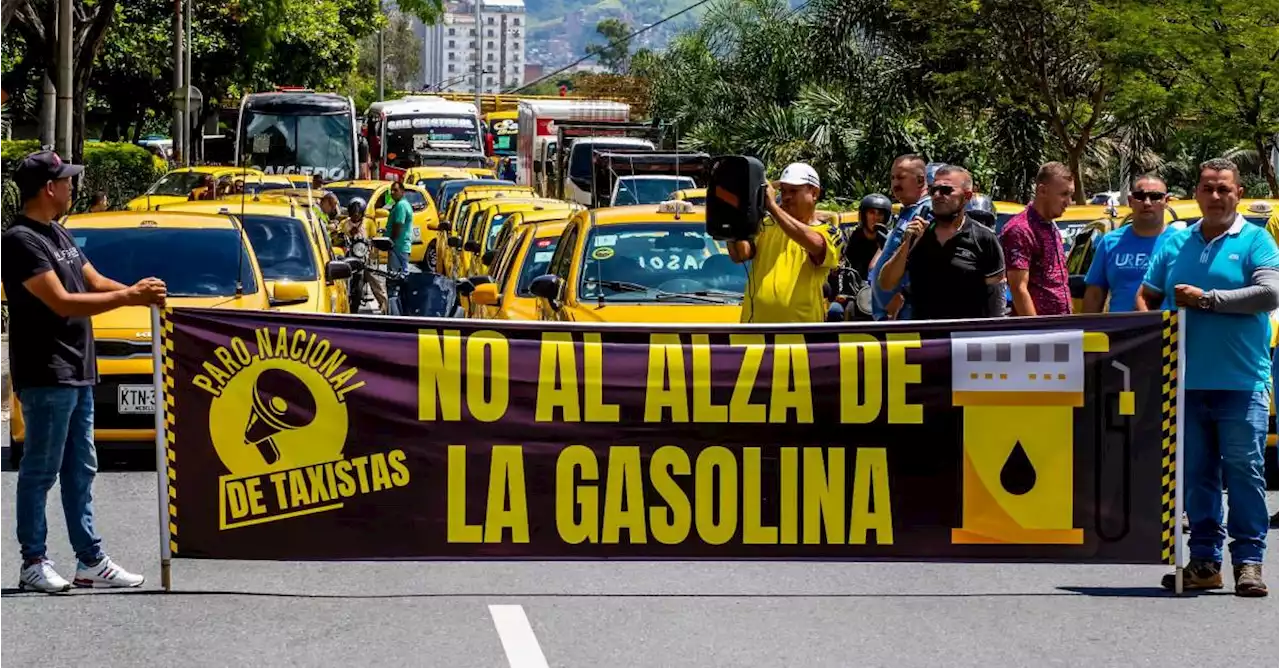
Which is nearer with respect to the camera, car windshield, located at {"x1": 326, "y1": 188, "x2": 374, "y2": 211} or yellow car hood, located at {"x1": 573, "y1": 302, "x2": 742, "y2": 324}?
yellow car hood, located at {"x1": 573, "y1": 302, "x2": 742, "y2": 324}

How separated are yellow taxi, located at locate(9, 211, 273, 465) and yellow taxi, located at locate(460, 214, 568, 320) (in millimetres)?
1979

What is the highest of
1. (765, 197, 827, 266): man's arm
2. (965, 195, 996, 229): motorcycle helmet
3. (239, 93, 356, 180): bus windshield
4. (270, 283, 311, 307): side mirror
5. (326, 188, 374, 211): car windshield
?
(239, 93, 356, 180): bus windshield

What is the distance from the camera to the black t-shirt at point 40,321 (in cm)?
802

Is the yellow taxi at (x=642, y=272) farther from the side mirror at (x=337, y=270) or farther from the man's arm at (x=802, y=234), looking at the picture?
the man's arm at (x=802, y=234)

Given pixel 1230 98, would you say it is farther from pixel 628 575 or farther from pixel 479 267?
pixel 628 575

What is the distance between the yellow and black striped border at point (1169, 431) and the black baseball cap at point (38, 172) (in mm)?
4488

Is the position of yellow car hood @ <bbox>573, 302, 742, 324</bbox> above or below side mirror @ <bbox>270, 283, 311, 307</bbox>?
below

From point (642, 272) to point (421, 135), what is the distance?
40289 mm

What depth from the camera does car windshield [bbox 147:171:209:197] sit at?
2996 cm

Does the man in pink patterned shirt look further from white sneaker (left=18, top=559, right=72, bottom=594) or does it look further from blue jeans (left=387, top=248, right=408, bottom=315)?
blue jeans (left=387, top=248, right=408, bottom=315)

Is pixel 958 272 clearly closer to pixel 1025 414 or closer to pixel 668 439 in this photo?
pixel 1025 414

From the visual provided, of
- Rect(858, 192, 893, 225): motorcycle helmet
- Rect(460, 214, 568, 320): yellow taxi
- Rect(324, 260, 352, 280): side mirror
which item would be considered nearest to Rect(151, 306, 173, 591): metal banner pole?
Rect(858, 192, 893, 225): motorcycle helmet

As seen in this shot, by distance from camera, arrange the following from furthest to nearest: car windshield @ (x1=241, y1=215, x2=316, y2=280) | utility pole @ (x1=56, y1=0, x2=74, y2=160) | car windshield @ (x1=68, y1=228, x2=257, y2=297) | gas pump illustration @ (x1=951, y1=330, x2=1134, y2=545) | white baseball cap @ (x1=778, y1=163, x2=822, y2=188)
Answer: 1. utility pole @ (x1=56, y1=0, x2=74, y2=160)
2. car windshield @ (x1=241, y1=215, x2=316, y2=280)
3. car windshield @ (x1=68, y1=228, x2=257, y2=297)
4. white baseball cap @ (x1=778, y1=163, x2=822, y2=188)
5. gas pump illustration @ (x1=951, y1=330, x2=1134, y2=545)

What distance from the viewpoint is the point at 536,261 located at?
1631cm
